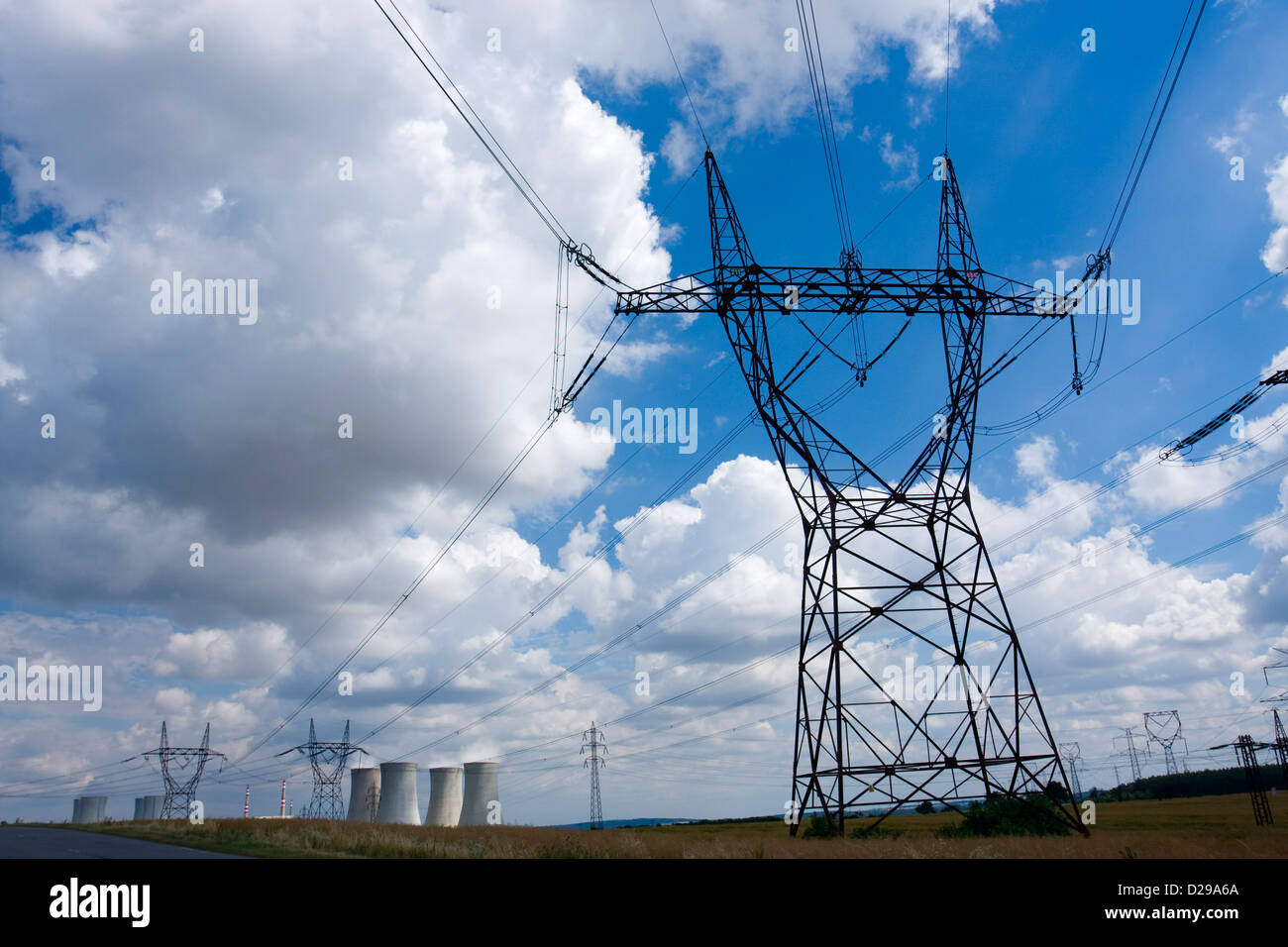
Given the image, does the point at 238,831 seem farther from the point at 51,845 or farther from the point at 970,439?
the point at 970,439

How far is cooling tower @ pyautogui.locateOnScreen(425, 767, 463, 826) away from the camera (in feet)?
214

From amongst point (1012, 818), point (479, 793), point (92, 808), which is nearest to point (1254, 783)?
point (1012, 818)

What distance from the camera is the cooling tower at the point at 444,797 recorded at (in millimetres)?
65375

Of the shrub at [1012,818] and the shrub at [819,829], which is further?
the shrub at [819,829]

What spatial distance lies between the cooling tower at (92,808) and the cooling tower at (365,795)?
45.6m

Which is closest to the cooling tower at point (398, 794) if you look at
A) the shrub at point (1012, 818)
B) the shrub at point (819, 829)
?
the shrub at point (819, 829)

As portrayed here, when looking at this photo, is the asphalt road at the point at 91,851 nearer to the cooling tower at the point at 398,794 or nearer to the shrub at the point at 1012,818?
the shrub at the point at 1012,818

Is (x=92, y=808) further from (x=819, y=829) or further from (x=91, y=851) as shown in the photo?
(x=819, y=829)

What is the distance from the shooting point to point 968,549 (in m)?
31.2

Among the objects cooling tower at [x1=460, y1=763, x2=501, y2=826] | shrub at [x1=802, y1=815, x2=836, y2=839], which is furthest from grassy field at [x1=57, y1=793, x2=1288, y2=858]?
cooling tower at [x1=460, y1=763, x2=501, y2=826]

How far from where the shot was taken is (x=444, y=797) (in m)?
66.2
